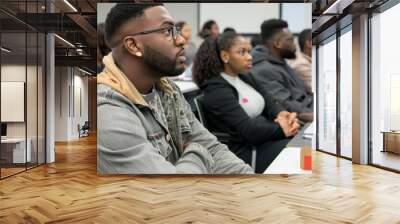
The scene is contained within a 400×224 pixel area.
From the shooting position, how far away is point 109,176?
22.4 ft

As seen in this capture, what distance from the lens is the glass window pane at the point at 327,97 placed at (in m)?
10.8

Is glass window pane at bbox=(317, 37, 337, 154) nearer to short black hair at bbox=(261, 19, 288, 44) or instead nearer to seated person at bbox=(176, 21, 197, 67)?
short black hair at bbox=(261, 19, 288, 44)

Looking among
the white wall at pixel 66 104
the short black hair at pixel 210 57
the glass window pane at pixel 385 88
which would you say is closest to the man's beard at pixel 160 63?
the short black hair at pixel 210 57

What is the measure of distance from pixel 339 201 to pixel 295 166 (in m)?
1.46

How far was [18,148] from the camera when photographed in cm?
737

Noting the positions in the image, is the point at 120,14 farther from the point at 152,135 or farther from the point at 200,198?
the point at 200,198

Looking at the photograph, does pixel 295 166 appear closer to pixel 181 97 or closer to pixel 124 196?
pixel 181 97

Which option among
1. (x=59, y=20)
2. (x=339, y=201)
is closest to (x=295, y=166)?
(x=339, y=201)

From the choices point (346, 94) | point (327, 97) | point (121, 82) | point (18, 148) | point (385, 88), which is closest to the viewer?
point (121, 82)

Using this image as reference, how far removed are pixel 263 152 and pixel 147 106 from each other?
5.94ft

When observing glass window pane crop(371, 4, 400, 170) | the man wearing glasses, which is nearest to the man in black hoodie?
the man wearing glasses

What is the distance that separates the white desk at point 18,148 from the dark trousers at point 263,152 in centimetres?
355

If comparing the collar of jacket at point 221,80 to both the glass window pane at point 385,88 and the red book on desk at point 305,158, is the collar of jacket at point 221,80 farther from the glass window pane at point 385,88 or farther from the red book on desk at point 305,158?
the glass window pane at point 385,88

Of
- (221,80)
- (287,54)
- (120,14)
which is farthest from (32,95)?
(287,54)
